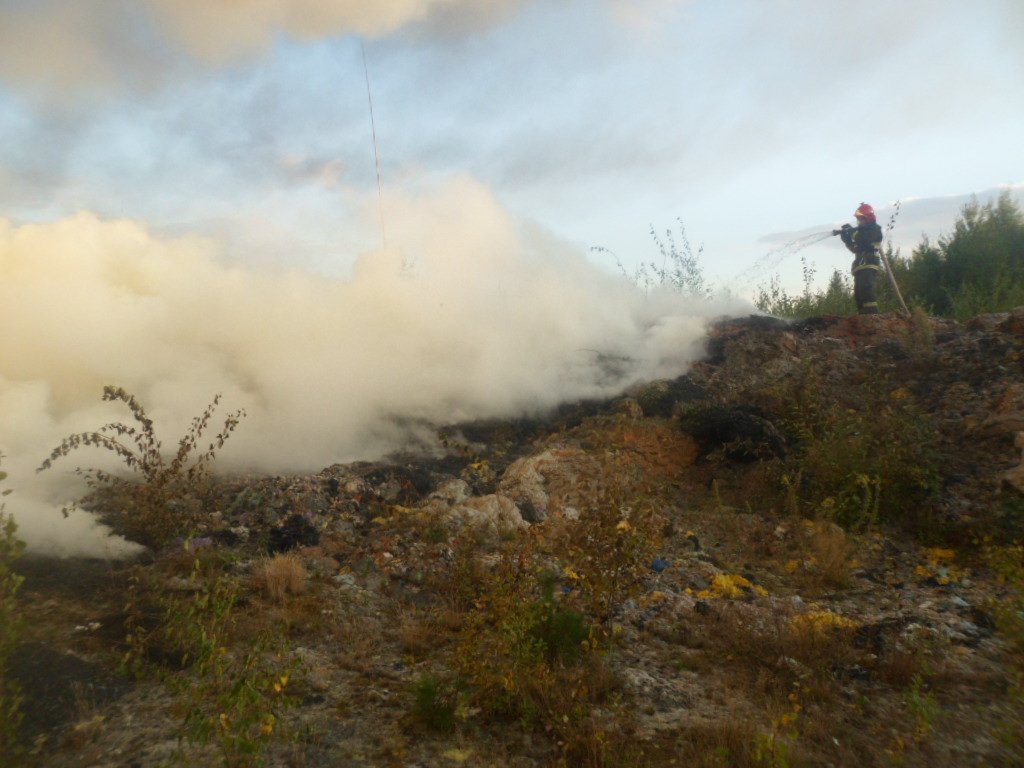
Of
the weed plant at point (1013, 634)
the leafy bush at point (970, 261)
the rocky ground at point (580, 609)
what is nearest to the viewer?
the weed plant at point (1013, 634)

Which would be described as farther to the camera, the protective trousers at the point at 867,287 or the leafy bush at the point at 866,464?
the protective trousers at the point at 867,287

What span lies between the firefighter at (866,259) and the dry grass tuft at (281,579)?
7.06 m

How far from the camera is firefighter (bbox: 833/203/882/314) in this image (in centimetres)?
823

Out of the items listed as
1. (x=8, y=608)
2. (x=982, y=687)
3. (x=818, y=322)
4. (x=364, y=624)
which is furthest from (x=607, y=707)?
(x=818, y=322)

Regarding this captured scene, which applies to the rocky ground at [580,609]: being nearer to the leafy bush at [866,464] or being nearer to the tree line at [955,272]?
the leafy bush at [866,464]

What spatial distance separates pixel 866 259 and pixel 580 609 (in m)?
6.48

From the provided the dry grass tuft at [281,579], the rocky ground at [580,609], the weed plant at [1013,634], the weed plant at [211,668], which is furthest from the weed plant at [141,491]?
the weed plant at [1013,634]

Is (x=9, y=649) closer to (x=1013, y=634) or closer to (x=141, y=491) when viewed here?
(x=141, y=491)

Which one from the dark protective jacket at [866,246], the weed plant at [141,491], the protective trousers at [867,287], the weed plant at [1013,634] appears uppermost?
the dark protective jacket at [866,246]

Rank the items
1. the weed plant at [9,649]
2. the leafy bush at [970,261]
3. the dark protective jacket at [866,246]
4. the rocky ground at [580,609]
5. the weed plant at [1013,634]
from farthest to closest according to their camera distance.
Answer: the leafy bush at [970,261] → the dark protective jacket at [866,246] → the rocky ground at [580,609] → the weed plant at [1013,634] → the weed plant at [9,649]

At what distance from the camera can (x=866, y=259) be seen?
8250mm

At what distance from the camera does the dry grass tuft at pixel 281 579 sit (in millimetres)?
3541

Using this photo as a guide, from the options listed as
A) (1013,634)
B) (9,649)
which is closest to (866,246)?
(1013,634)

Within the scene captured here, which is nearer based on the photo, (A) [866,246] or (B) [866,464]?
(B) [866,464]
